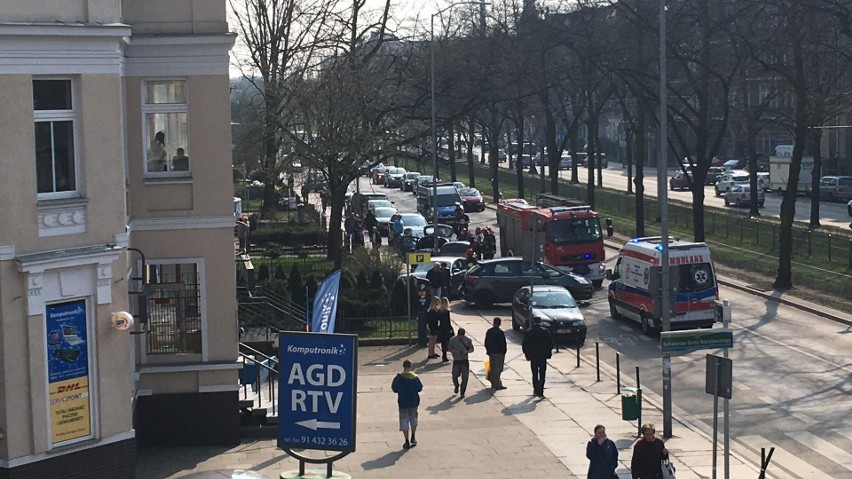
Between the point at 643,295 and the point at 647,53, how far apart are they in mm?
21974

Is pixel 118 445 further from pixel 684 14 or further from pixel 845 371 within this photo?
pixel 684 14

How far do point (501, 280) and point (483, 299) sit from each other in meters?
0.76

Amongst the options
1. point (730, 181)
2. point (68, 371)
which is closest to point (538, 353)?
point (68, 371)

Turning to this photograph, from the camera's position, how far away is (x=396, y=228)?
49750 millimetres

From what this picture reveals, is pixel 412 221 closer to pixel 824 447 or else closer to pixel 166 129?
pixel 166 129

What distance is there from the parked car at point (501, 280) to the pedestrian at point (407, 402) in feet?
53.7

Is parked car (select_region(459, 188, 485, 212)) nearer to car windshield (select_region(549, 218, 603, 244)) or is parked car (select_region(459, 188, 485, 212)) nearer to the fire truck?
the fire truck

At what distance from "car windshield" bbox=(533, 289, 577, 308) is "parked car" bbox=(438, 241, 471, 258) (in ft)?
40.7

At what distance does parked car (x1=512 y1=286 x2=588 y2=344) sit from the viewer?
97.6 feet

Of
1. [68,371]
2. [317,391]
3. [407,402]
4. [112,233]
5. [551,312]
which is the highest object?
[112,233]

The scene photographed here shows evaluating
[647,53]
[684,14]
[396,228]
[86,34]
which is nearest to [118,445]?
[86,34]

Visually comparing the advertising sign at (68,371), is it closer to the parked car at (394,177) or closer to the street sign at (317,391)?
the street sign at (317,391)

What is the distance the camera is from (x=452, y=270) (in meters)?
38.8

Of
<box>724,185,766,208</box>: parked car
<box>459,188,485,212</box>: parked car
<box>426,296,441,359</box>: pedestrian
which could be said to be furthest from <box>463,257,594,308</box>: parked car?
<box>724,185,766,208</box>: parked car
